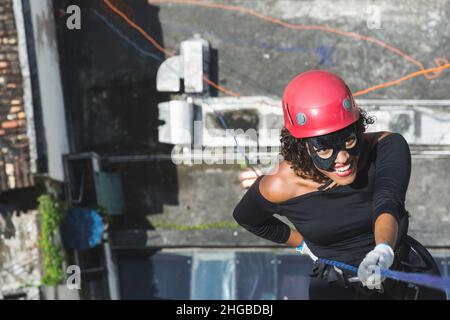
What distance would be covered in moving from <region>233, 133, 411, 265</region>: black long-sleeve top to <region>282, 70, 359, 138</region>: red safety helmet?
558mm

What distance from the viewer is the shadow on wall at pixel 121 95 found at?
14.8 metres

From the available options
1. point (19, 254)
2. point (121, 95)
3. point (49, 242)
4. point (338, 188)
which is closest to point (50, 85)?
point (121, 95)

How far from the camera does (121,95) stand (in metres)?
14.9

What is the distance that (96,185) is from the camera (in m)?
14.6

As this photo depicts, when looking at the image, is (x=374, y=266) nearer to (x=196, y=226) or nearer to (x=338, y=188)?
(x=338, y=188)

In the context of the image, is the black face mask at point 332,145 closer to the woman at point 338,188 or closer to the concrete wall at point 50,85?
the woman at point 338,188

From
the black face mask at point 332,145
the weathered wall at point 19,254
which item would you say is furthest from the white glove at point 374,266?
the weathered wall at point 19,254

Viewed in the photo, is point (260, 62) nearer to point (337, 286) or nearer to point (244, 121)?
point (244, 121)

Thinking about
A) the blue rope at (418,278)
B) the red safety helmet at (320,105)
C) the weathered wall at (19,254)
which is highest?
the red safety helmet at (320,105)

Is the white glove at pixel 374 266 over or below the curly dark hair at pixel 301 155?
below

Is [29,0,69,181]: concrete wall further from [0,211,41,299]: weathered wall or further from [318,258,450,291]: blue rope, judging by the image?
[318,258,450,291]: blue rope

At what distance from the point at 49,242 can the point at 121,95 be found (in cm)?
382

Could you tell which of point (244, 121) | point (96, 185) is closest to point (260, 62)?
point (244, 121)

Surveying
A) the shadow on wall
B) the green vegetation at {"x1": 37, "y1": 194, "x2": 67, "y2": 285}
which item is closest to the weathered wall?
the green vegetation at {"x1": 37, "y1": 194, "x2": 67, "y2": 285}
